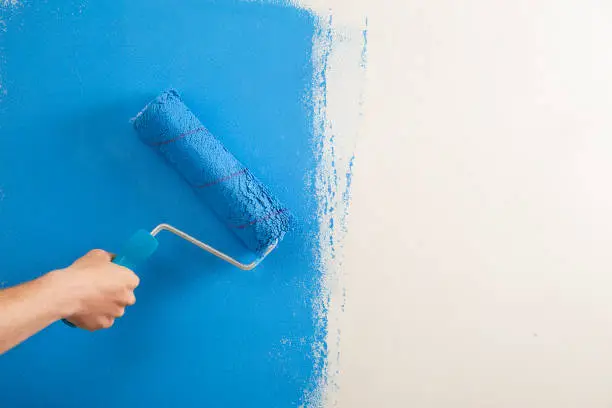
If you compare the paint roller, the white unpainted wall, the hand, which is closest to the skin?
the hand

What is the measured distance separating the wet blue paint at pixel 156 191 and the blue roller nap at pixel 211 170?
0.06 metres

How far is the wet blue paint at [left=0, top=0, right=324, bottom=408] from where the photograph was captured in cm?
101

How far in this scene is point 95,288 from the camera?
784mm

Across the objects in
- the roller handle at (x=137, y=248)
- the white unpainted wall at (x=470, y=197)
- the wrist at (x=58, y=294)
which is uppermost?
the wrist at (x=58, y=294)

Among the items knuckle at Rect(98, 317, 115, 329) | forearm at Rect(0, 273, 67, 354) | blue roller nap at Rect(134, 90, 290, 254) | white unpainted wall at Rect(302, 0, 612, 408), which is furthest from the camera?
white unpainted wall at Rect(302, 0, 612, 408)

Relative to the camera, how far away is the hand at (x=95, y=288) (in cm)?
76

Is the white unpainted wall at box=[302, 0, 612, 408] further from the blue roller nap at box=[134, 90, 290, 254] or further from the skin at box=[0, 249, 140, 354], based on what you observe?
the skin at box=[0, 249, 140, 354]

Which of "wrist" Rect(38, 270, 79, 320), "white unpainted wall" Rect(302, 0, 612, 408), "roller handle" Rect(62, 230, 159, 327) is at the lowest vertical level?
"white unpainted wall" Rect(302, 0, 612, 408)

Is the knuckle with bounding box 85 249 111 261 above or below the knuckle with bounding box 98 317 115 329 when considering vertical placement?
above

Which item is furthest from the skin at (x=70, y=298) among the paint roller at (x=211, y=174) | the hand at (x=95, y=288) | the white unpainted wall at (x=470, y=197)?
the white unpainted wall at (x=470, y=197)

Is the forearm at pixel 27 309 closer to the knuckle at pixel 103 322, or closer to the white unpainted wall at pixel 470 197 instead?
the knuckle at pixel 103 322

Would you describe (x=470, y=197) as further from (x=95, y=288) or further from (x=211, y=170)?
(x=95, y=288)

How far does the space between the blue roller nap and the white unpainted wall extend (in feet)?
0.61

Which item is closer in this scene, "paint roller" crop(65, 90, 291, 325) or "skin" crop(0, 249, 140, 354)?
"skin" crop(0, 249, 140, 354)
